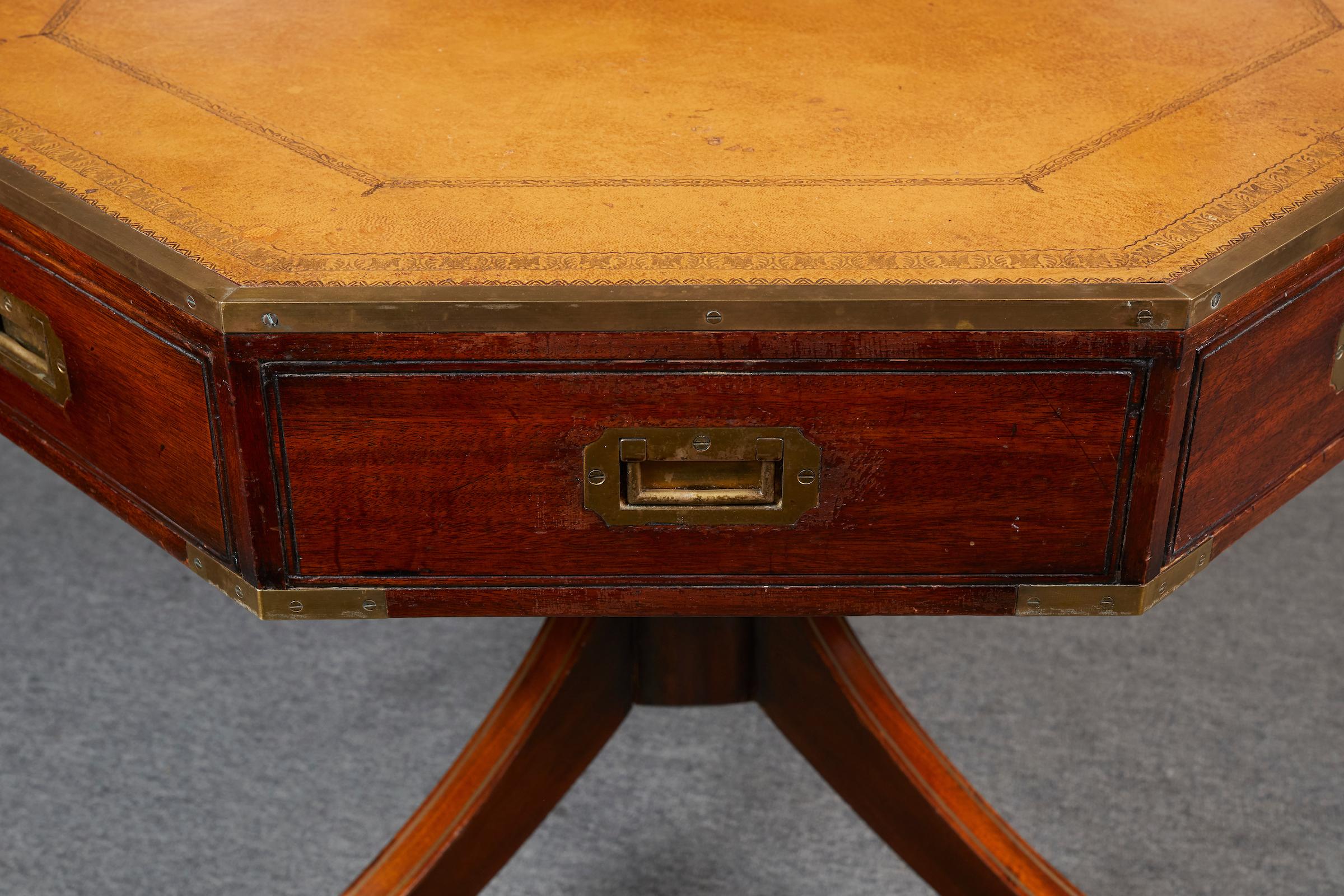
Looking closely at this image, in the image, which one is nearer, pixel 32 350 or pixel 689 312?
pixel 689 312

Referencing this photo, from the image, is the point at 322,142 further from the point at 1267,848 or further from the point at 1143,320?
the point at 1267,848

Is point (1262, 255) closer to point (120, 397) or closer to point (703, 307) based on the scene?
point (703, 307)

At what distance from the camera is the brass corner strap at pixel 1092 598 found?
125cm

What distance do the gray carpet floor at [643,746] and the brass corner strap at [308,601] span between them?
0.74 m

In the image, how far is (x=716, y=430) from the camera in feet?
3.91

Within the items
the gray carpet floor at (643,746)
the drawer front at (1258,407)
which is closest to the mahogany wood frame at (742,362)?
the drawer front at (1258,407)

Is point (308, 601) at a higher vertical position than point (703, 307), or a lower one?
lower

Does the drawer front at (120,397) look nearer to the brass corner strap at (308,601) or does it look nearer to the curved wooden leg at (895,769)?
the brass corner strap at (308,601)

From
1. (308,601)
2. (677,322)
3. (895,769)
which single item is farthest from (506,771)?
(677,322)

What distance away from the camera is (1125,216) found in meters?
1.23

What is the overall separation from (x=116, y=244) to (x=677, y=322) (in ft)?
1.31

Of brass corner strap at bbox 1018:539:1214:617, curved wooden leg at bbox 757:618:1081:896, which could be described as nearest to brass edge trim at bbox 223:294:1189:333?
brass corner strap at bbox 1018:539:1214:617

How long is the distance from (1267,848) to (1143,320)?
41.2 inches

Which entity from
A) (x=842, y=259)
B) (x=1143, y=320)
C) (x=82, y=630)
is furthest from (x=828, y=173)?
(x=82, y=630)
